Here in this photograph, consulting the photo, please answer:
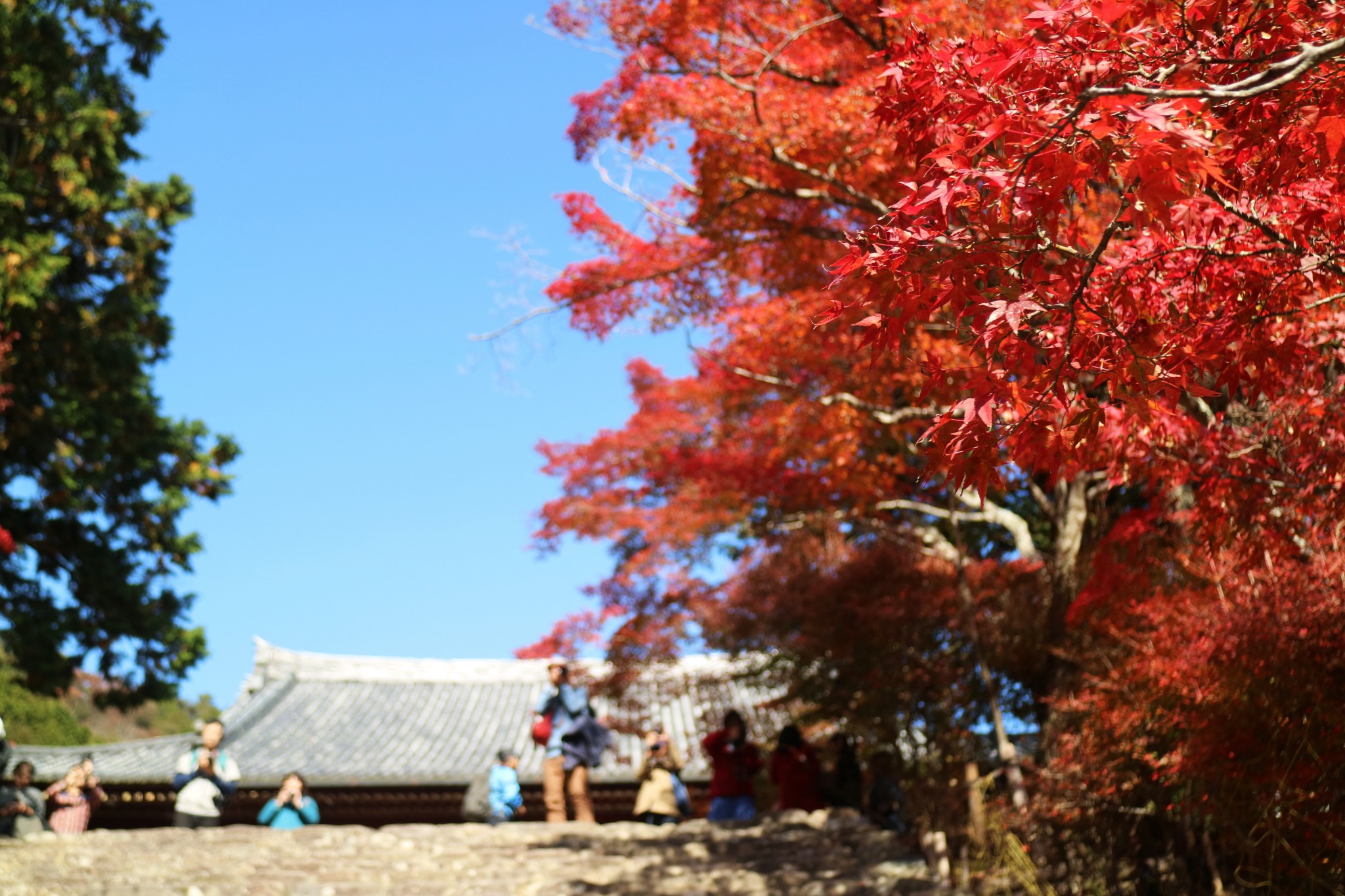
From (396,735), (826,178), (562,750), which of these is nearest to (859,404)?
(826,178)

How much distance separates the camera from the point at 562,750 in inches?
418

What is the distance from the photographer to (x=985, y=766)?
10.1 m

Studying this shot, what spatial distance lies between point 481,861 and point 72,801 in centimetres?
472

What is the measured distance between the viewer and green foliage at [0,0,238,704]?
48.4 ft

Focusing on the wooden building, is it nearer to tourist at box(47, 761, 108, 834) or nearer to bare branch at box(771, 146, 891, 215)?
tourist at box(47, 761, 108, 834)

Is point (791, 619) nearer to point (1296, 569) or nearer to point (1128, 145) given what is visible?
point (1296, 569)

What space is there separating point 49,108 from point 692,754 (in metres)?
12.4

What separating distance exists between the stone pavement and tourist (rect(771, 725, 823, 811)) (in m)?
0.74

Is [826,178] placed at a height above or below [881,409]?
above

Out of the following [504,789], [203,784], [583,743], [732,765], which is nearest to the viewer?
[203,784]

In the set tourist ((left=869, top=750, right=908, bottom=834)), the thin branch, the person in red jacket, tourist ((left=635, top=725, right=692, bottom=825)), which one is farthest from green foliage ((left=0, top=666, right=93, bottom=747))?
the thin branch

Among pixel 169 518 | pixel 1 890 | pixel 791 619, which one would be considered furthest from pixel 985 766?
pixel 169 518

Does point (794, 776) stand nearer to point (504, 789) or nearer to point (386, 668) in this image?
point (504, 789)

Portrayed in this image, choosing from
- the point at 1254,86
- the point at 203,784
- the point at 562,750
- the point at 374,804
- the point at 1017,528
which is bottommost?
the point at 374,804
